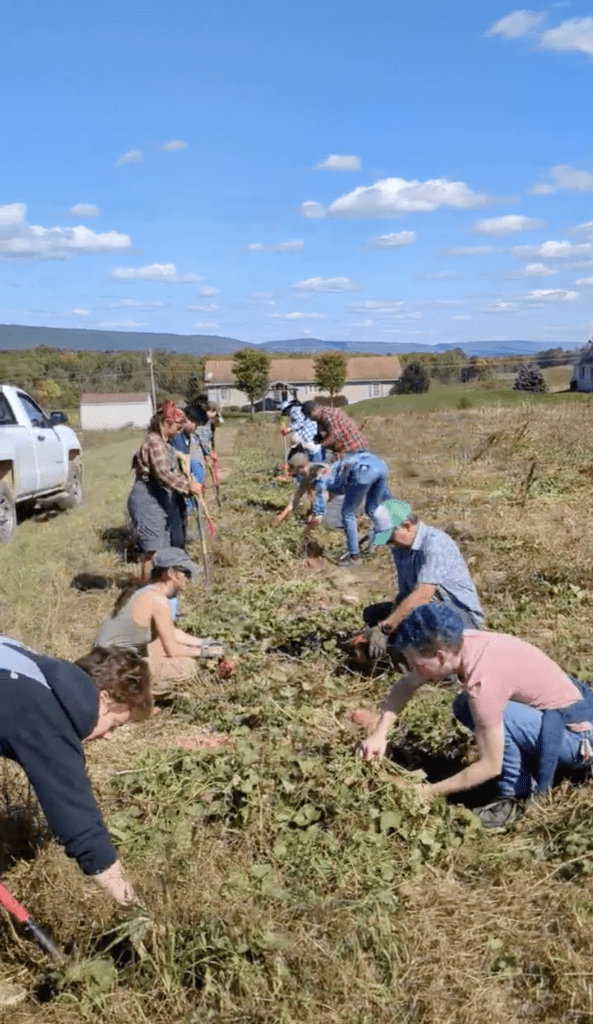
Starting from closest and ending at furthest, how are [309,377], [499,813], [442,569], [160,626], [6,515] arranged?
[499,813] < [442,569] < [160,626] < [6,515] < [309,377]

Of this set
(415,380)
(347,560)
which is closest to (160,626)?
(347,560)

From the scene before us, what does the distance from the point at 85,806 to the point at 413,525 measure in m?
2.87

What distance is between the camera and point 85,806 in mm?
2840

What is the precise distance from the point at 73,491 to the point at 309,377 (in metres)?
97.6

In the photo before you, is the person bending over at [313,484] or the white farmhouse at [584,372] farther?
the white farmhouse at [584,372]

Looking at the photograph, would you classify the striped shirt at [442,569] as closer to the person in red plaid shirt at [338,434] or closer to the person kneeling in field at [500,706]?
the person kneeling in field at [500,706]

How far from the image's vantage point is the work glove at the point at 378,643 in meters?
5.69

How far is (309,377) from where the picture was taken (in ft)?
364

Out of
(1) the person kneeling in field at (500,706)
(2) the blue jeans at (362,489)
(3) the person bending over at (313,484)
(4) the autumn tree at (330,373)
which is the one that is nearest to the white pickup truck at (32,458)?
(3) the person bending over at (313,484)

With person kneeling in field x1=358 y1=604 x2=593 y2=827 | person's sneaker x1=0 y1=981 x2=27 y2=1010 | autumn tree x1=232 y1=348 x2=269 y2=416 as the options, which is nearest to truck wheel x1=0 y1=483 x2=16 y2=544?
person kneeling in field x1=358 y1=604 x2=593 y2=827

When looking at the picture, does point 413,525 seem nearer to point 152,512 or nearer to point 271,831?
point 271,831

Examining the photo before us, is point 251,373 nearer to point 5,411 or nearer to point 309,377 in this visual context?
point 309,377

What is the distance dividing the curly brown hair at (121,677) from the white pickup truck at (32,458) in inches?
326

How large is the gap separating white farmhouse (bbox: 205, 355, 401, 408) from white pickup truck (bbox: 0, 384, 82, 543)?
292 ft
